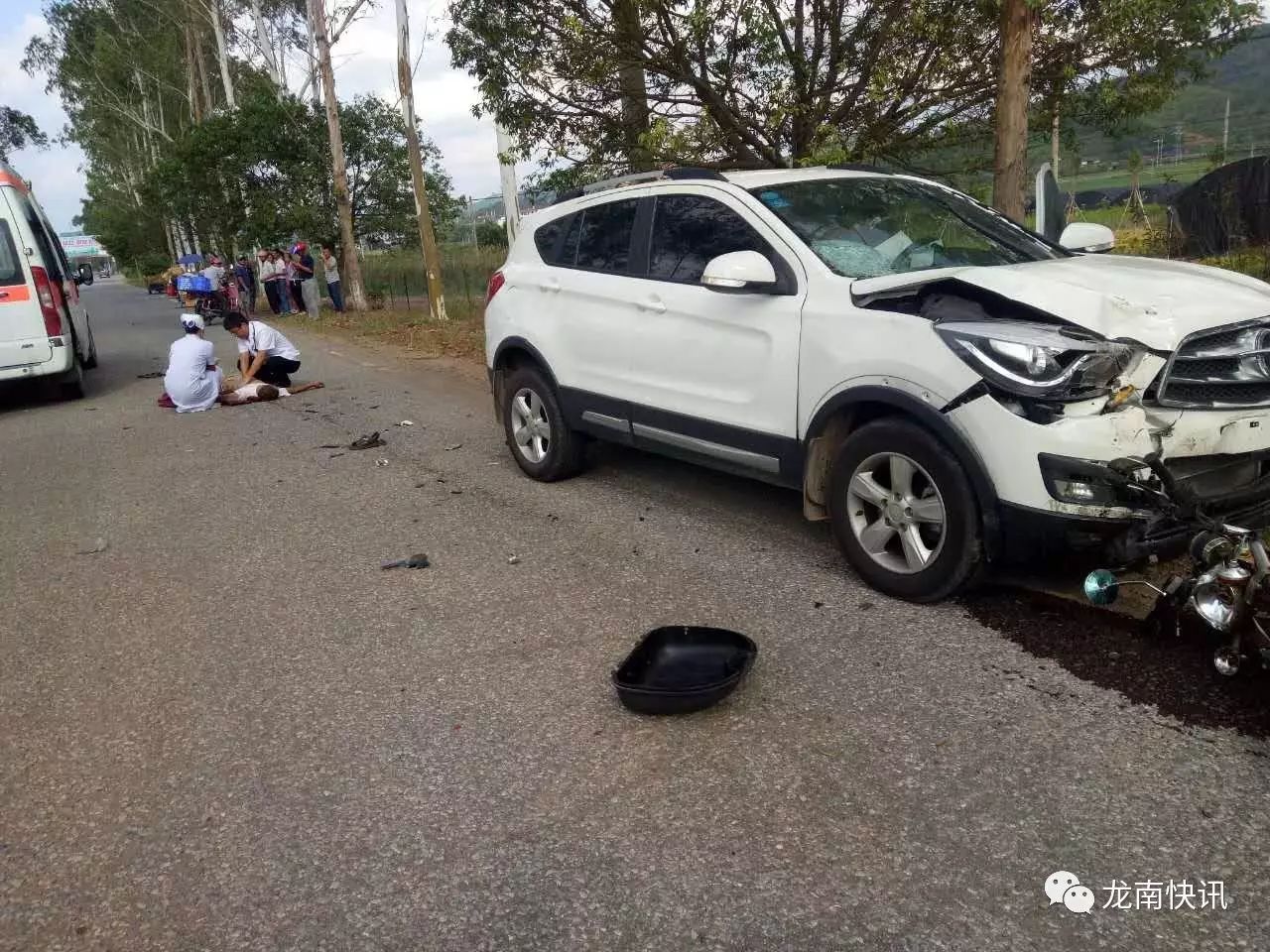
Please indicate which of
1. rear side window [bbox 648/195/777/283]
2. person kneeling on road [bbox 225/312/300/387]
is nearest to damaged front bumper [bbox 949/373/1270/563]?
rear side window [bbox 648/195/777/283]

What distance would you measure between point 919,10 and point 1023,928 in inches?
325

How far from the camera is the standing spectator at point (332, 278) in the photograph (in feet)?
78.8

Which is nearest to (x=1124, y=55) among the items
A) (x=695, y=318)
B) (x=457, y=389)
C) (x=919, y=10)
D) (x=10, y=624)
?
(x=919, y=10)

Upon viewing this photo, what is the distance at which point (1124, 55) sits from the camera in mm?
9016

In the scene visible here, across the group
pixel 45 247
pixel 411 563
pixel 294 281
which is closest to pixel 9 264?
pixel 45 247

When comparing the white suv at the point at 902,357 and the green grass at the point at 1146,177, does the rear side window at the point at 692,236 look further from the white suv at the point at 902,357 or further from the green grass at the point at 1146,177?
the green grass at the point at 1146,177

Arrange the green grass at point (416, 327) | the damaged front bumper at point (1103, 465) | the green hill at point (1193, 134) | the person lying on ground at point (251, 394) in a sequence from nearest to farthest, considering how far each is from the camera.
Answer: the damaged front bumper at point (1103, 465) < the person lying on ground at point (251, 394) < the green hill at point (1193, 134) < the green grass at point (416, 327)

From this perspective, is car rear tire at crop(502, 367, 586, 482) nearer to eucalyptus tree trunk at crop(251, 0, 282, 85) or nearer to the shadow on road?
the shadow on road

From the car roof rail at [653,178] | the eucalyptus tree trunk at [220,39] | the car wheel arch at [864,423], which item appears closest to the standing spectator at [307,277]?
the eucalyptus tree trunk at [220,39]

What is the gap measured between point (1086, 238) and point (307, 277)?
71.0 ft

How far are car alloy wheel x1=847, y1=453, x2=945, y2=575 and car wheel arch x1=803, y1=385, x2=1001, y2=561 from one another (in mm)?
178

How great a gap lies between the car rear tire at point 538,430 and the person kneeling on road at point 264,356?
532 cm

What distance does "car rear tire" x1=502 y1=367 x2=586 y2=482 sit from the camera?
6.32 meters

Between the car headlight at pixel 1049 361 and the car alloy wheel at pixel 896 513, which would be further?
the car alloy wheel at pixel 896 513
